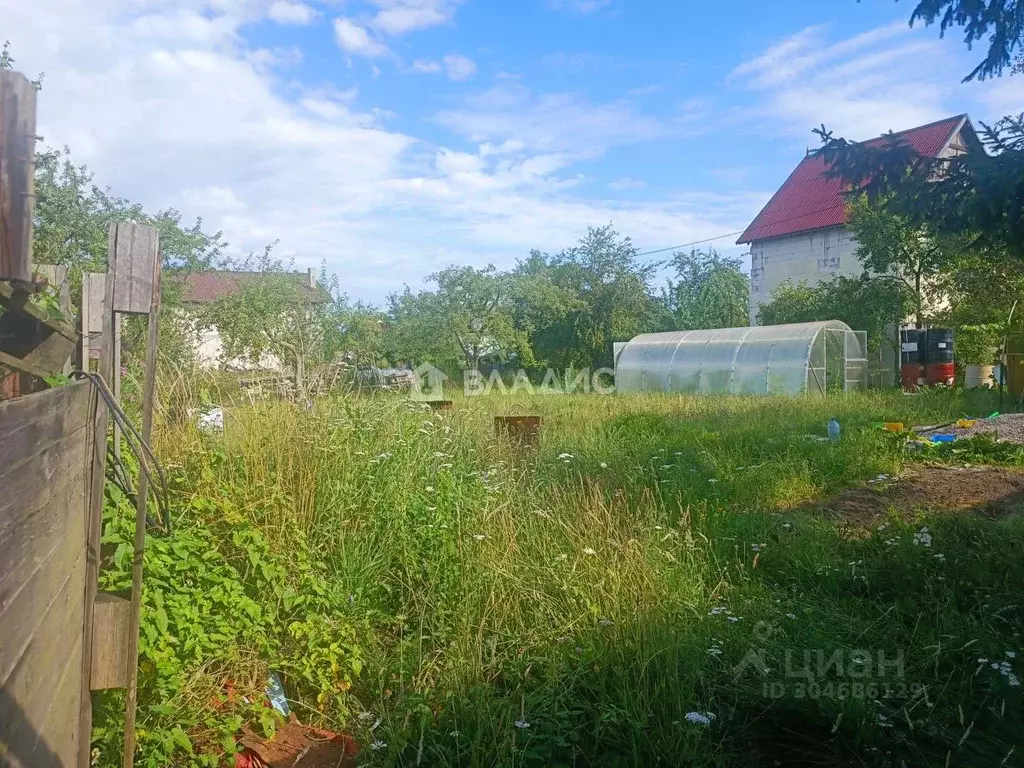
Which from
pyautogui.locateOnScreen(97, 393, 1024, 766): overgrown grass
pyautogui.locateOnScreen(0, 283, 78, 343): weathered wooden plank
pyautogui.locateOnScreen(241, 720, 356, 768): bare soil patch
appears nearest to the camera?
pyautogui.locateOnScreen(0, 283, 78, 343): weathered wooden plank

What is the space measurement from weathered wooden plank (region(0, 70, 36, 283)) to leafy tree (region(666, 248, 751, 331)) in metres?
30.3

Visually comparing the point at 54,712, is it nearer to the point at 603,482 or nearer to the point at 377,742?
the point at 377,742

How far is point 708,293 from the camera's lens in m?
36.0

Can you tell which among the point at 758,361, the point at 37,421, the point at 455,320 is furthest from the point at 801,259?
the point at 37,421

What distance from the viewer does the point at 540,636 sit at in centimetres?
325

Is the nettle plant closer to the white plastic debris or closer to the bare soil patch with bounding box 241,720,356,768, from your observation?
the bare soil patch with bounding box 241,720,356,768

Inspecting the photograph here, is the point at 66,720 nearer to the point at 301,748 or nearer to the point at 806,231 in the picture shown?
the point at 301,748

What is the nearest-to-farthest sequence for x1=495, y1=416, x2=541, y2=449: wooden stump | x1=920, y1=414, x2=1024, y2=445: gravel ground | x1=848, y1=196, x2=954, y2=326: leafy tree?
1. x1=495, y1=416, x2=541, y2=449: wooden stump
2. x1=920, y1=414, x2=1024, y2=445: gravel ground
3. x1=848, y1=196, x2=954, y2=326: leafy tree

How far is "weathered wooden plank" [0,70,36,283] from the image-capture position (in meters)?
1.35

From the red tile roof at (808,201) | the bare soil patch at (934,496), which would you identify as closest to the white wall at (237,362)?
the bare soil patch at (934,496)

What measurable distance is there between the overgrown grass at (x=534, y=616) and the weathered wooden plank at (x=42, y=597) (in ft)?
2.06

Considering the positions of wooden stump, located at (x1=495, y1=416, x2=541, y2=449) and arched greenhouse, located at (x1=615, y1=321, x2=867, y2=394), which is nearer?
wooden stump, located at (x1=495, y1=416, x2=541, y2=449)

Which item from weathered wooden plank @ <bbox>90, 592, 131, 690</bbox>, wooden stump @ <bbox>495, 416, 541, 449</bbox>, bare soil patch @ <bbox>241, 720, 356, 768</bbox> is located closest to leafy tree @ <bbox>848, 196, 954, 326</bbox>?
wooden stump @ <bbox>495, 416, 541, 449</bbox>

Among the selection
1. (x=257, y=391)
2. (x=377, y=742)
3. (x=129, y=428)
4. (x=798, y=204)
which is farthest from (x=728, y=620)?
(x=798, y=204)
